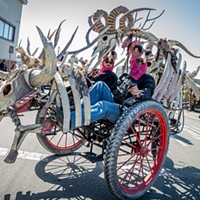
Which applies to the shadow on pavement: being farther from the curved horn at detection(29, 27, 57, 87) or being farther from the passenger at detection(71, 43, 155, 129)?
the curved horn at detection(29, 27, 57, 87)

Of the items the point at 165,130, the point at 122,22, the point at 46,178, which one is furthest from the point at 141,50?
the point at 46,178

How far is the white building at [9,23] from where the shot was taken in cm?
1527

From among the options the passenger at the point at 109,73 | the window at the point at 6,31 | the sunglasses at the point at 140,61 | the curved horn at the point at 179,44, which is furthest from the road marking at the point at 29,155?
the window at the point at 6,31

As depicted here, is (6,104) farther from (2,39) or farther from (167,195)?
(2,39)

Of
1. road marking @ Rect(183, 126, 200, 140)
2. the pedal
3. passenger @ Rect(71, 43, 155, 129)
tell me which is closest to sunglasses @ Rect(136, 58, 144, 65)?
passenger @ Rect(71, 43, 155, 129)

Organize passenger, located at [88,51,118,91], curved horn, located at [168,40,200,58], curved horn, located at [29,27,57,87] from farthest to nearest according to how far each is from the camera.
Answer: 1. curved horn, located at [168,40,200,58]
2. passenger, located at [88,51,118,91]
3. curved horn, located at [29,27,57,87]

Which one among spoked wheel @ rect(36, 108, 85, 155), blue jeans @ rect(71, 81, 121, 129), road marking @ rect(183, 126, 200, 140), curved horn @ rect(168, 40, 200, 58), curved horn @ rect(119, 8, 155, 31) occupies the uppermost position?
curved horn @ rect(119, 8, 155, 31)

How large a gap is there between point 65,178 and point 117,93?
4.21 ft

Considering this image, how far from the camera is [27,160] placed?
328 cm

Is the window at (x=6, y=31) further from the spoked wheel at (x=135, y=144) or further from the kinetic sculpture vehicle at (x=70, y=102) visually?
the spoked wheel at (x=135, y=144)

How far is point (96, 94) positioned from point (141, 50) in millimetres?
879

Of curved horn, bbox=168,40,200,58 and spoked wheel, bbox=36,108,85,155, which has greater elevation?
curved horn, bbox=168,40,200,58

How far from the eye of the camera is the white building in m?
15.3

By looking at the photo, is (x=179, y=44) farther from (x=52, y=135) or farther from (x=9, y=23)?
(x=9, y=23)
